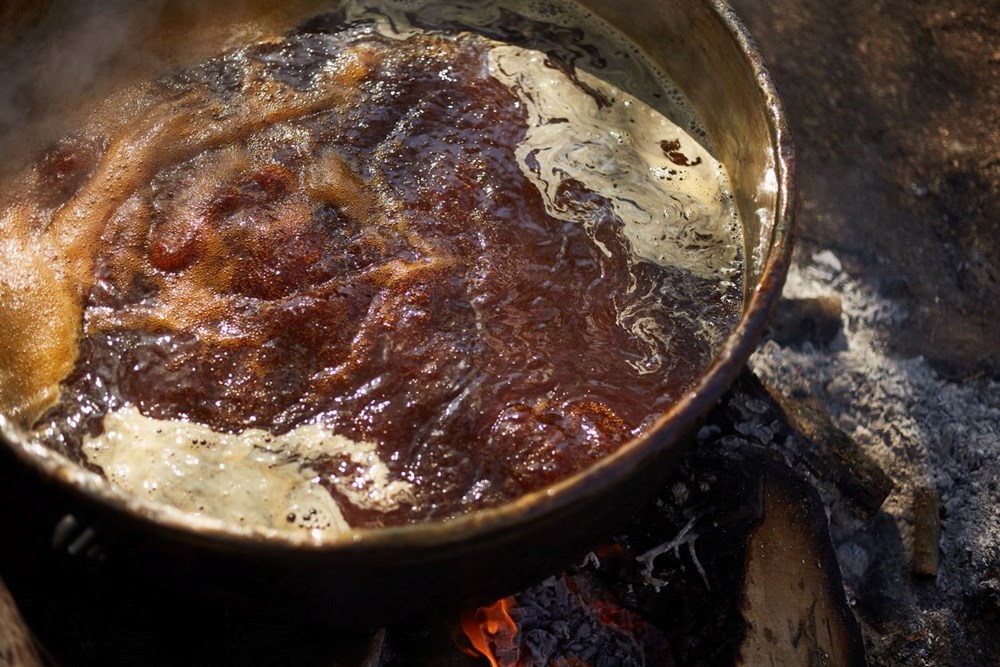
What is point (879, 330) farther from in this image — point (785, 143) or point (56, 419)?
point (56, 419)

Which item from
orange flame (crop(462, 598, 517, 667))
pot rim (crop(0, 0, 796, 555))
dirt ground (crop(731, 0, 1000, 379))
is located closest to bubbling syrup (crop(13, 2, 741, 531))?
pot rim (crop(0, 0, 796, 555))

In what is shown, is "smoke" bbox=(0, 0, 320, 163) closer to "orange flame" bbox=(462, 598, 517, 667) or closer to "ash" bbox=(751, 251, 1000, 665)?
"orange flame" bbox=(462, 598, 517, 667)

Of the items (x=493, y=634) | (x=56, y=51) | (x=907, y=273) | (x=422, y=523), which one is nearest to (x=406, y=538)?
(x=422, y=523)

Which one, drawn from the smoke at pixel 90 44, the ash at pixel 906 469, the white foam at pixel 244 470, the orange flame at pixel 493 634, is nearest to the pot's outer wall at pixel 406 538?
the white foam at pixel 244 470

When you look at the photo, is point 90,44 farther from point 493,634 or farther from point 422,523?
point 493,634

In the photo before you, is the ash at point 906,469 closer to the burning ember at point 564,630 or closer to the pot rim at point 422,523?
the burning ember at point 564,630

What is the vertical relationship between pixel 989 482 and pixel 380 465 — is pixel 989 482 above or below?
below

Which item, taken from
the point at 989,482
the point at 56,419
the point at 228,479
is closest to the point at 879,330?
the point at 989,482
